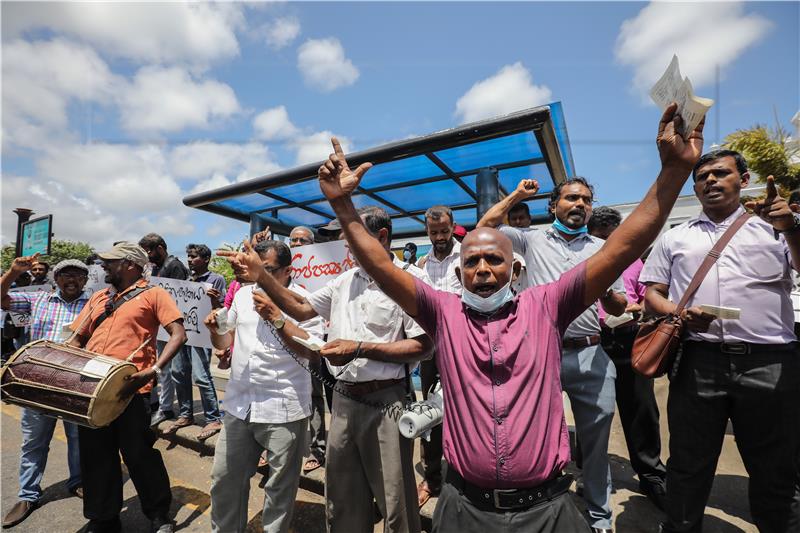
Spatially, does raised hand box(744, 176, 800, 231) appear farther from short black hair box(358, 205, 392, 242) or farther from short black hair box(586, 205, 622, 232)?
short black hair box(358, 205, 392, 242)

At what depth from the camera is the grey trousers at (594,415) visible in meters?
2.38

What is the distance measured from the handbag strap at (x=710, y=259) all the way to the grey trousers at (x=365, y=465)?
5.73 feet

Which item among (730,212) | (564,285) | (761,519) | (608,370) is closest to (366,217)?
(564,285)

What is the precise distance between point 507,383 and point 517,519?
47 cm

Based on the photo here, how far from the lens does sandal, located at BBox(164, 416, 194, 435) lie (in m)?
4.82

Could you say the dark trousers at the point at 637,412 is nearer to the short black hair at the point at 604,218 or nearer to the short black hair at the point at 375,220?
the short black hair at the point at 604,218

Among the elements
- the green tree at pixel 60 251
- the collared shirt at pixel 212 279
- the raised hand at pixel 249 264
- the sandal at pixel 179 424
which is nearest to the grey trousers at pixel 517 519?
the raised hand at pixel 249 264

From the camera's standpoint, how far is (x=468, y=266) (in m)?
1.59

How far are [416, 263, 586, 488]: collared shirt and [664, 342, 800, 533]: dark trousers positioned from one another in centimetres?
121

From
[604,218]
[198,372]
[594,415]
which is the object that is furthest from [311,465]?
[604,218]

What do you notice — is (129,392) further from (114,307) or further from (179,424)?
(179,424)

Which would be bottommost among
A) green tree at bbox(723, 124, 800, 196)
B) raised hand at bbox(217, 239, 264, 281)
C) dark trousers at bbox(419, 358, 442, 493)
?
dark trousers at bbox(419, 358, 442, 493)

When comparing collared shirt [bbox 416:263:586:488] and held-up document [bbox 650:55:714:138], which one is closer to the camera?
held-up document [bbox 650:55:714:138]

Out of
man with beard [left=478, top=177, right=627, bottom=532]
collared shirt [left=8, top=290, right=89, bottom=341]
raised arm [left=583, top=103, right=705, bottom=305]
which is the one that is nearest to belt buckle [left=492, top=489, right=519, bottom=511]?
raised arm [left=583, top=103, right=705, bottom=305]
